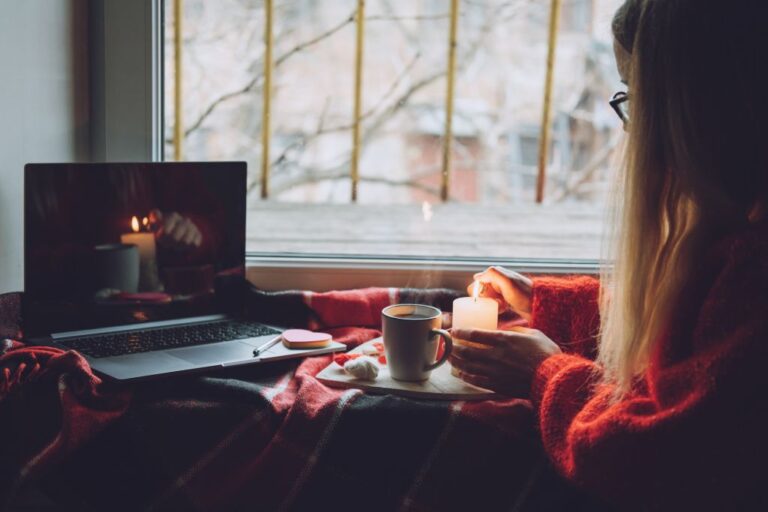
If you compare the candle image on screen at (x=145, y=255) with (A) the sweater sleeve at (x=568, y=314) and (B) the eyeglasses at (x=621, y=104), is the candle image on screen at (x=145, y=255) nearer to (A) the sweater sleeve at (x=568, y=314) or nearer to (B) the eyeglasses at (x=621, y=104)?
(A) the sweater sleeve at (x=568, y=314)

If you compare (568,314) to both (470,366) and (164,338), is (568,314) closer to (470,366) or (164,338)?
(470,366)

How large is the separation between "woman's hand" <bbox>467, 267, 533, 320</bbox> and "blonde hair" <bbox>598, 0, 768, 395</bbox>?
0.38 meters

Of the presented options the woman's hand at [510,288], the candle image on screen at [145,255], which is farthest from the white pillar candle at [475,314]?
the candle image on screen at [145,255]

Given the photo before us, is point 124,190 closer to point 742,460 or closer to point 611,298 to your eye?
point 611,298

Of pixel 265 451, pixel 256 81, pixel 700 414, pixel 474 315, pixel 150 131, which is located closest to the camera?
pixel 700 414

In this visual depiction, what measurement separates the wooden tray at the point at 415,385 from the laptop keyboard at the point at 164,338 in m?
0.22

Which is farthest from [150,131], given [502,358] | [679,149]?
[679,149]

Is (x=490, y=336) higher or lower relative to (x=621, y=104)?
lower

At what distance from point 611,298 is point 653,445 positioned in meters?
0.24

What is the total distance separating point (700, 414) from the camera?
70 centimetres

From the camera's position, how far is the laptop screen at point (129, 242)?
1.12 m

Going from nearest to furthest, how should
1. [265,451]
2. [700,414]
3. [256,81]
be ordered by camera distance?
[700,414] < [265,451] < [256,81]

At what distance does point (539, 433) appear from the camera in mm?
922

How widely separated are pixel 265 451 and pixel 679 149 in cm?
59
